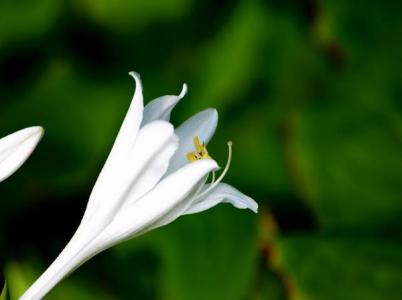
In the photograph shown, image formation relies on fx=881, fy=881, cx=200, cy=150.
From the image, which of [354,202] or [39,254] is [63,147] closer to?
[39,254]

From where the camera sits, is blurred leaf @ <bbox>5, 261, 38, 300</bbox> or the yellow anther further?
blurred leaf @ <bbox>5, 261, 38, 300</bbox>

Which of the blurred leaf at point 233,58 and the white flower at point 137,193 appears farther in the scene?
the blurred leaf at point 233,58

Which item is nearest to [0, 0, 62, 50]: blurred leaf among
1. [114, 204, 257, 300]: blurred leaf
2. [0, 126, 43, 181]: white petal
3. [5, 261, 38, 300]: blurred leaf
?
[114, 204, 257, 300]: blurred leaf

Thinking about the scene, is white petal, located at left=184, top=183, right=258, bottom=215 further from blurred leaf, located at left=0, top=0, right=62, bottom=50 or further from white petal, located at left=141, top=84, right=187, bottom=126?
blurred leaf, located at left=0, top=0, right=62, bottom=50

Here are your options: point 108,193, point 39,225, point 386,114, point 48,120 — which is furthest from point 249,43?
point 108,193

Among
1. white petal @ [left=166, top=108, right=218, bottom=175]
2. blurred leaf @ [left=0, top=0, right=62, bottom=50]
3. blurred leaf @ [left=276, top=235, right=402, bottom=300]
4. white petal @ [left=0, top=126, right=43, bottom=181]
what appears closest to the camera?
white petal @ [left=0, top=126, right=43, bottom=181]

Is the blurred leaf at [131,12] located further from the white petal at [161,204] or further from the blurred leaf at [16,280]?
the white petal at [161,204]

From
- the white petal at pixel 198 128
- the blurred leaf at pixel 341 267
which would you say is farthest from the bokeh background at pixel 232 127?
the white petal at pixel 198 128
